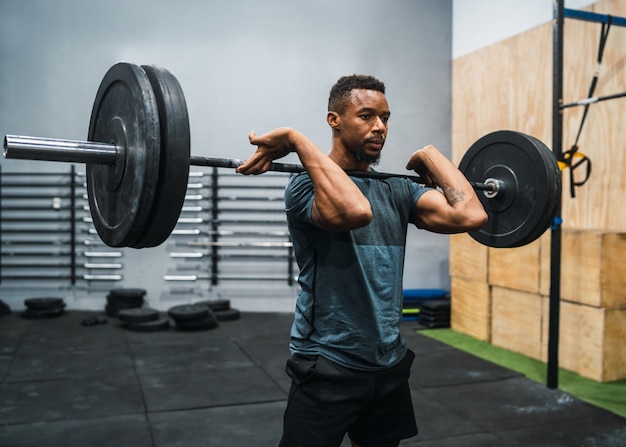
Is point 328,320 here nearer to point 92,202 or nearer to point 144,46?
point 92,202

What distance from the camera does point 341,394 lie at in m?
1.33

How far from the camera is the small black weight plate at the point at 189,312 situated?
4.66 metres

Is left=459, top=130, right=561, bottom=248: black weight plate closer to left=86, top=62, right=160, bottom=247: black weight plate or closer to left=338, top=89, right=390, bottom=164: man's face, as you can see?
left=338, top=89, right=390, bottom=164: man's face

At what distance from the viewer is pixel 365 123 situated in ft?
4.71

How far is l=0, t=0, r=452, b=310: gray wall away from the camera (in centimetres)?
532

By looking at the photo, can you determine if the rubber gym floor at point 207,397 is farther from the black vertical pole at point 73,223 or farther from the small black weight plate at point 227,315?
the black vertical pole at point 73,223

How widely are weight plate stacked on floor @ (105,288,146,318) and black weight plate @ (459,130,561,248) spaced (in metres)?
3.95

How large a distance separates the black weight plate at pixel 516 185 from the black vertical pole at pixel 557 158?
53.6 inches

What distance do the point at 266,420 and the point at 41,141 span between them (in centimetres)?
191

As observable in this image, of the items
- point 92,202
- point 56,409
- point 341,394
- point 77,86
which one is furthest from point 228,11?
point 341,394

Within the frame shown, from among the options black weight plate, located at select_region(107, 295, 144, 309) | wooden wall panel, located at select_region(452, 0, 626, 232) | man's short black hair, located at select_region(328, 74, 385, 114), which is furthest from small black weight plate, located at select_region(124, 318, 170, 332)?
man's short black hair, located at select_region(328, 74, 385, 114)

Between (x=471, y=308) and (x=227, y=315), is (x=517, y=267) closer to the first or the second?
(x=471, y=308)

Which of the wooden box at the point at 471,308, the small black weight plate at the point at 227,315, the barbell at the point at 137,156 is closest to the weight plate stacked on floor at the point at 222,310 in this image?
the small black weight plate at the point at 227,315

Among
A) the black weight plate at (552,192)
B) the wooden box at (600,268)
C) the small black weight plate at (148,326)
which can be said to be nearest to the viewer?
the black weight plate at (552,192)
